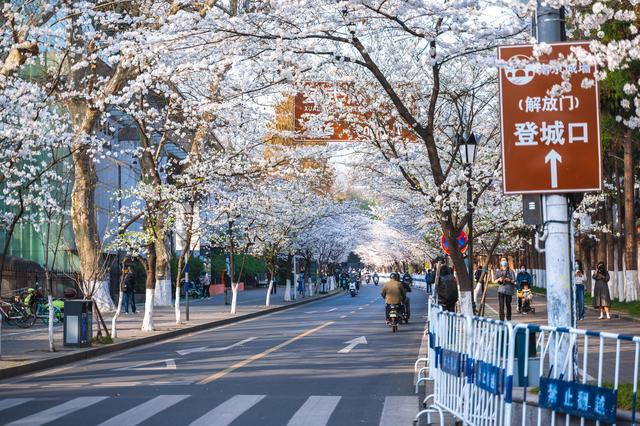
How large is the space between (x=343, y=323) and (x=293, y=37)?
19.4m

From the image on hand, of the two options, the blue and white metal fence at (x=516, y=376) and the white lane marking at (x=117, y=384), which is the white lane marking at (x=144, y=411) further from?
the blue and white metal fence at (x=516, y=376)

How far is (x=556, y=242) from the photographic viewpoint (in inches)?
388

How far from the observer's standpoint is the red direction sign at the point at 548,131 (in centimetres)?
980

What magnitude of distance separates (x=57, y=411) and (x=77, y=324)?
364 inches

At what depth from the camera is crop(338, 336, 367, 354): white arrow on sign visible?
65.5 ft

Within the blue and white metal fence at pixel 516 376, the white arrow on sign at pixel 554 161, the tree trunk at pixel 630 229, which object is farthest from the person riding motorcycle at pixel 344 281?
the white arrow on sign at pixel 554 161

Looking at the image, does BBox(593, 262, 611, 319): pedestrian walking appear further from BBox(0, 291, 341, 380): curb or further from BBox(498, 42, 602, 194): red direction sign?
BBox(498, 42, 602, 194): red direction sign

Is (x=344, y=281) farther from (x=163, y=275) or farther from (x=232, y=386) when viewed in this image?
(x=232, y=386)

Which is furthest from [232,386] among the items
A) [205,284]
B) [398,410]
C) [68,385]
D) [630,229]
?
[205,284]

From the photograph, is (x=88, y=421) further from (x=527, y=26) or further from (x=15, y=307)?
(x=15, y=307)

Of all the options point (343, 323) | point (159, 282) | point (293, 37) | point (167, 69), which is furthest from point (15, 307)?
point (293, 37)

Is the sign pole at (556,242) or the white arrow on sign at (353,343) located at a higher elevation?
the sign pole at (556,242)

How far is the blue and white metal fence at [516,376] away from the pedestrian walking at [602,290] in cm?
1782

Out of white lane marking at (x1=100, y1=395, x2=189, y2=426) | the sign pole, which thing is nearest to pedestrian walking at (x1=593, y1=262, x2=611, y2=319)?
white lane marking at (x1=100, y1=395, x2=189, y2=426)
